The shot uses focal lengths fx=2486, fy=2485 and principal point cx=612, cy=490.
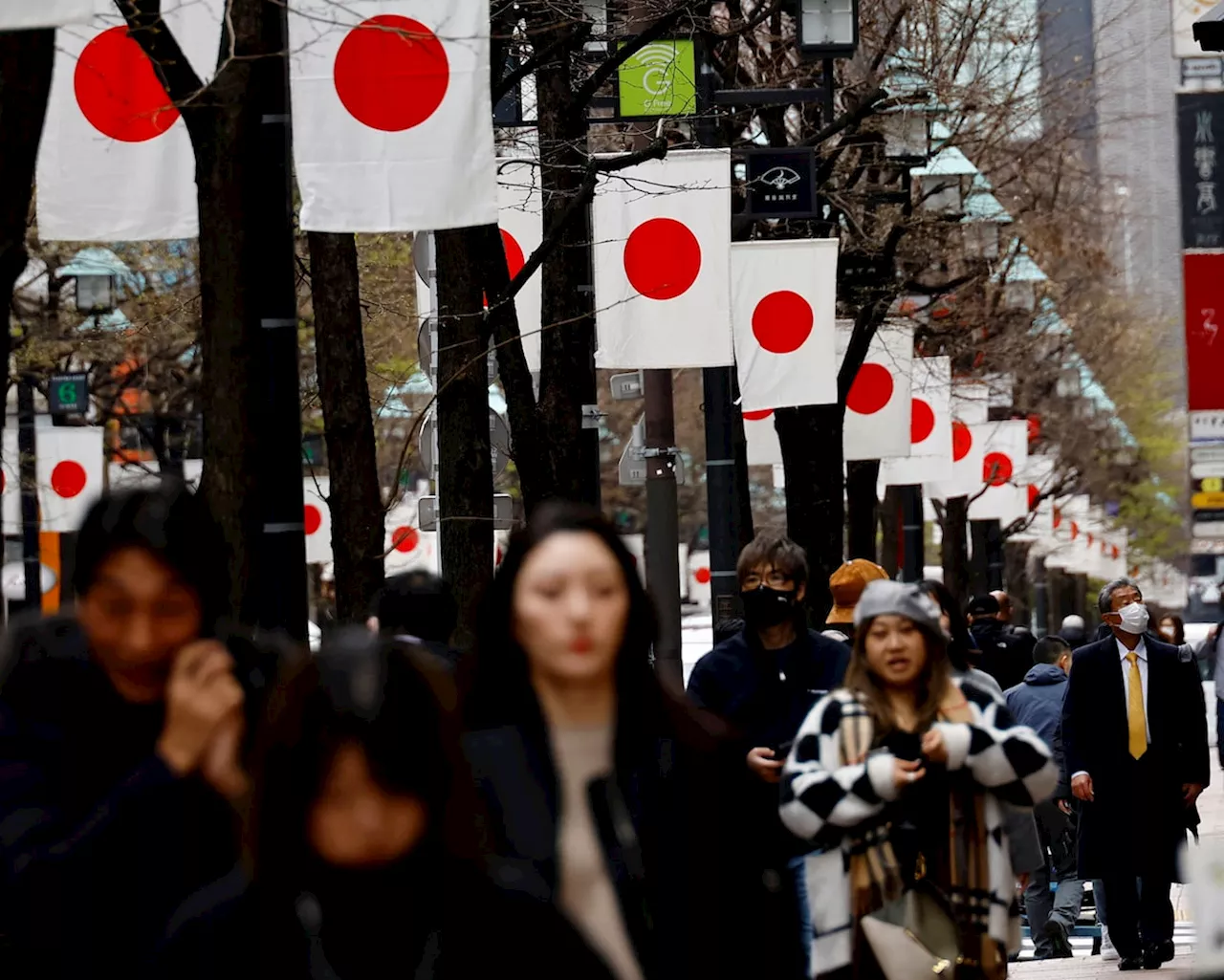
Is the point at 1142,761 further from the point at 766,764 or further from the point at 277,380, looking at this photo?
the point at 766,764

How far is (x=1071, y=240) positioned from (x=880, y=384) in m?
15.9

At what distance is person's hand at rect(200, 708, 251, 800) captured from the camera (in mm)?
3939

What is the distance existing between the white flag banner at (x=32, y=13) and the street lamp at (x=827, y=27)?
10.9 metres

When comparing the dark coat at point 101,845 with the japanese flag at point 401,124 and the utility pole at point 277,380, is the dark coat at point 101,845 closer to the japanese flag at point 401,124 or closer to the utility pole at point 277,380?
the utility pole at point 277,380

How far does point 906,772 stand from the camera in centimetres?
570

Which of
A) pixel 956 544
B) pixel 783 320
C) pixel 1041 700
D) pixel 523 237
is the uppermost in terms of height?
pixel 523 237

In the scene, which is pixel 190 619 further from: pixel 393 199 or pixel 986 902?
pixel 393 199

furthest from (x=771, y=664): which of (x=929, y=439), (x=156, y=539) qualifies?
(x=929, y=439)

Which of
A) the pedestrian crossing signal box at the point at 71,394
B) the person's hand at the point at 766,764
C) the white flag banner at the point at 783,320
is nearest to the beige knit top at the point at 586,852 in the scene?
the person's hand at the point at 766,764

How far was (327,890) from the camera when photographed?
11.6 ft

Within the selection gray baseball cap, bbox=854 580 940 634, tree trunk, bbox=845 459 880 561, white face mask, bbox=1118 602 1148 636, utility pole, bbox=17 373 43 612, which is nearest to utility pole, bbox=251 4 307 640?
gray baseball cap, bbox=854 580 940 634

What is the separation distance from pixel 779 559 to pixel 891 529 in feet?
115

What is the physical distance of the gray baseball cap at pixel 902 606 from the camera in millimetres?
5887

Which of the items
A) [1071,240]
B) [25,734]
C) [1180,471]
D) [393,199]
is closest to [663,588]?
[393,199]
